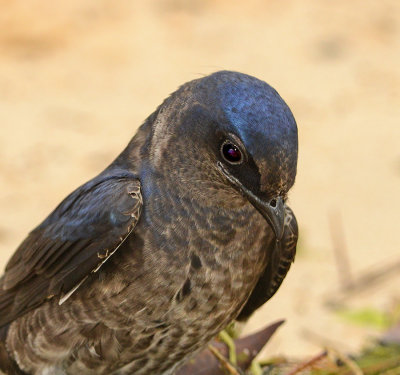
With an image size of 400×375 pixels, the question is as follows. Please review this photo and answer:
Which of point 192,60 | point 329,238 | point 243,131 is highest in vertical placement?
point 192,60

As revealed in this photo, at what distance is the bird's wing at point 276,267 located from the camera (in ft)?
12.6

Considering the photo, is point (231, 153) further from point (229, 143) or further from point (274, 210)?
point (274, 210)

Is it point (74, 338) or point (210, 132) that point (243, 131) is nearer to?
point (210, 132)

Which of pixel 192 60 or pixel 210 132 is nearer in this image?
pixel 210 132

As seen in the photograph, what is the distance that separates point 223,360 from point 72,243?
33.0 inches

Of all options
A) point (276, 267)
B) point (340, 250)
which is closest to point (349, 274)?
point (340, 250)

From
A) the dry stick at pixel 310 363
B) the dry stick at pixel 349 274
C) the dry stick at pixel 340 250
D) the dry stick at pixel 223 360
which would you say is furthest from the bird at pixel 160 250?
the dry stick at pixel 340 250

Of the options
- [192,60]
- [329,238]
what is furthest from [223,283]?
[192,60]

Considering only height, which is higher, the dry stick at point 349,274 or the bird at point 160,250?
the dry stick at point 349,274

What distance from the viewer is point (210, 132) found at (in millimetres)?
3422

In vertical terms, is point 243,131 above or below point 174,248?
above

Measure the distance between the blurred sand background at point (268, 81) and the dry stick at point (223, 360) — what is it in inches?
99.5

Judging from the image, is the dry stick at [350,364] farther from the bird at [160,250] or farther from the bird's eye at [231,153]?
the bird's eye at [231,153]

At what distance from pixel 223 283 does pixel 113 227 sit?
1.66ft
